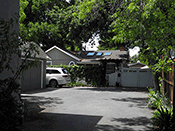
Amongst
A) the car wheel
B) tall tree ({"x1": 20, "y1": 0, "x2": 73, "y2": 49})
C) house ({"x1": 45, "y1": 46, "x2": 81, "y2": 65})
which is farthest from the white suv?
tall tree ({"x1": 20, "y1": 0, "x2": 73, "y2": 49})

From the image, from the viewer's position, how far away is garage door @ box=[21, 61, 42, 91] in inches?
631

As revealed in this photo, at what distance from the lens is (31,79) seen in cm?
1712

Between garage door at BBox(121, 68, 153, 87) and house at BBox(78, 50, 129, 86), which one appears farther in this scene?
house at BBox(78, 50, 129, 86)

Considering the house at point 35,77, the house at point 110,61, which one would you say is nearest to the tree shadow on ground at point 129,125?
the house at point 35,77

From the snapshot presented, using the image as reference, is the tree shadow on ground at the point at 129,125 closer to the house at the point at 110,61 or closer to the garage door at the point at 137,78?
the garage door at the point at 137,78

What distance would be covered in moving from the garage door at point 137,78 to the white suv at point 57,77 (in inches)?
243

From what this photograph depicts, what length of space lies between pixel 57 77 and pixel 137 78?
827 cm

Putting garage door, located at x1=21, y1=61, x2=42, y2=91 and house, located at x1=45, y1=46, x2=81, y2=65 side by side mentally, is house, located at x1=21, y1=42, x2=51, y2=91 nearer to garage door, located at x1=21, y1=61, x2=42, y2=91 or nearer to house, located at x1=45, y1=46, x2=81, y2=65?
garage door, located at x1=21, y1=61, x2=42, y2=91

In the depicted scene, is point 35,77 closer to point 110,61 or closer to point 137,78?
point 110,61

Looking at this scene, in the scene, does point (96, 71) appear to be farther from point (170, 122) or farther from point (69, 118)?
point (170, 122)

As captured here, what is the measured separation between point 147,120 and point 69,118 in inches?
A: 105

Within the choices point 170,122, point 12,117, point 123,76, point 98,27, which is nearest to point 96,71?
point 123,76

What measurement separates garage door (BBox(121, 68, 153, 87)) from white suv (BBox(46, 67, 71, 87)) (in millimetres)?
6168

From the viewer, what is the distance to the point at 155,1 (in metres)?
7.43
